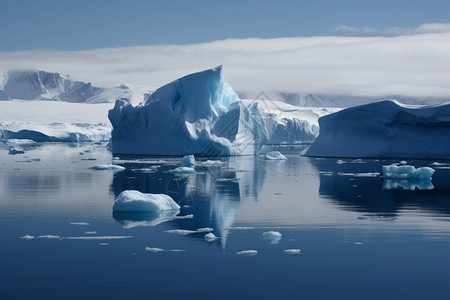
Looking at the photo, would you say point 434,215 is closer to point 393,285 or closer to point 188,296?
point 393,285

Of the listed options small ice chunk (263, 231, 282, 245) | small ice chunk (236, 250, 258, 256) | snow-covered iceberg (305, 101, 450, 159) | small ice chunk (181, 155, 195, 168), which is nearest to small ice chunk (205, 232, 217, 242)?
small ice chunk (263, 231, 282, 245)

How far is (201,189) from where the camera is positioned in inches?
613

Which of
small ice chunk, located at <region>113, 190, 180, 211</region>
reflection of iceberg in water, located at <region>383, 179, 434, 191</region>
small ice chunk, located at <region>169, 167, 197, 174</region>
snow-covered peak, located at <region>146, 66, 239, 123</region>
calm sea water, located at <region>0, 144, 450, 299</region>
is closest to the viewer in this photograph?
calm sea water, located at <region>0, 144, 450, 299</region>

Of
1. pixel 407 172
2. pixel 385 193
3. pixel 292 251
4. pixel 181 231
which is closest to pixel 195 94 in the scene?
pixel 407 172

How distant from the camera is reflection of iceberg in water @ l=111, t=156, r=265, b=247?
33.2 feet

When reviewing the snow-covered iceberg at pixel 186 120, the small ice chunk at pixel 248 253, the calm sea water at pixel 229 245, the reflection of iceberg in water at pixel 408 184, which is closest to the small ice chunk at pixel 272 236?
the calm sea water at pixel 229 245

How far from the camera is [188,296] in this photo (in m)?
5.86

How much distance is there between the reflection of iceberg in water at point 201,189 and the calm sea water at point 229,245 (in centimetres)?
5

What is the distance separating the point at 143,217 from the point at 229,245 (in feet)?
8.72

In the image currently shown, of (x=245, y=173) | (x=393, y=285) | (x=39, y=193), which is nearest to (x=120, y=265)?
(x=393, y=285)

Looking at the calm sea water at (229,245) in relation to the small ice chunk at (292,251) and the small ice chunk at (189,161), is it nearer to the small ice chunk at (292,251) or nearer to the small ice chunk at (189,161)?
the small ice chunk at (292,251)

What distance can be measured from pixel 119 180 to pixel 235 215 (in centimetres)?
780

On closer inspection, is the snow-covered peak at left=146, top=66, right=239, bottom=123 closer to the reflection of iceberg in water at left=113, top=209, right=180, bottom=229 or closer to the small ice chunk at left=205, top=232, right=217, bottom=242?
the reflection of iceberg in water at left=113, top=209, right=180, bottom=229

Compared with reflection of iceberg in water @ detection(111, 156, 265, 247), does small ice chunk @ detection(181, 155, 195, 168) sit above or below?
above
